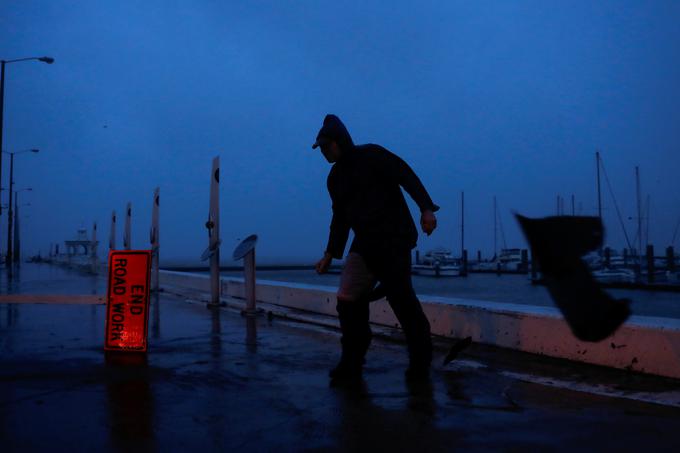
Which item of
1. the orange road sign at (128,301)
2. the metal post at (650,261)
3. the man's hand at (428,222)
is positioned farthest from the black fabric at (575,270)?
the metal post at (650,261)

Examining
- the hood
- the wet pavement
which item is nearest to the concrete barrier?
the wet pavement

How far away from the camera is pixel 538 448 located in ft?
9.82

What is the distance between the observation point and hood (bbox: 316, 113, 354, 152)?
4.78m

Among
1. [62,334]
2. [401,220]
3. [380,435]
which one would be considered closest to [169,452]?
[380,435]

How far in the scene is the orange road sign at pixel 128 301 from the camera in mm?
5793

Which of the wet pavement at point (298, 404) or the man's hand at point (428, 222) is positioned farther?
the man's hand at point (428, 222)

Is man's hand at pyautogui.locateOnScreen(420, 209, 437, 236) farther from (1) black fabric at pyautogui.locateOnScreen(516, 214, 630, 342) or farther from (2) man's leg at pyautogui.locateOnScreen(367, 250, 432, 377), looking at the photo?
(1) black fabric at pyautogui.locateOnScreen(516, 214, 630, 342)

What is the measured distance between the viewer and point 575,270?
2.46 meters

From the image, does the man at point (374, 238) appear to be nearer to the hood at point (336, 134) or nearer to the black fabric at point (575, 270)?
the hood at point (336, 134)

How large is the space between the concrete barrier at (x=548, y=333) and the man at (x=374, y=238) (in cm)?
122

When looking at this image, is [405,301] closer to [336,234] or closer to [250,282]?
[336,234]

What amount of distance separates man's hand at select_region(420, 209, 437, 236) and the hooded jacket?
70 millimetres

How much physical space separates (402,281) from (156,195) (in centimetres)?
1044

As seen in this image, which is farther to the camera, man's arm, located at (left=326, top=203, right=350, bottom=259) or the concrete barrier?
man's arm, located at (left=326, top=203, right=350, bottom=259)
